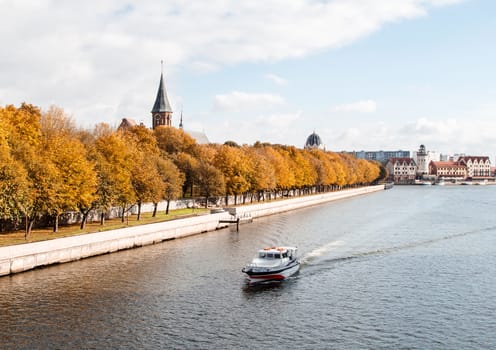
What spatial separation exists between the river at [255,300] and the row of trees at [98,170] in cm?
1029

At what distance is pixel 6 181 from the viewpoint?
59750mm

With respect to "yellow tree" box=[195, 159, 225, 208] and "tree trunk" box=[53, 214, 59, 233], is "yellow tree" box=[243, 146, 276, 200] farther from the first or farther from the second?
"tree trunk" box=[53, 214, 59, 233]

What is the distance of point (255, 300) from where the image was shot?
4722cm

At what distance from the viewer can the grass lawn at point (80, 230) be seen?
63125mm

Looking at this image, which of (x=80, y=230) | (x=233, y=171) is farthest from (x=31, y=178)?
(x=233, y=171)

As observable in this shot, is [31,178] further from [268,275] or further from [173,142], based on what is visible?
[173,142]

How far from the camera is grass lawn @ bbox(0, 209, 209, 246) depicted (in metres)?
63.1

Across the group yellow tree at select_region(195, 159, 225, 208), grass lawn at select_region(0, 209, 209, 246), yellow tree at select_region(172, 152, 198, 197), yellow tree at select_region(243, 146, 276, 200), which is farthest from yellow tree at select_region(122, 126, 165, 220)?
yellow tree at select_region(243, 146, 276, 200)

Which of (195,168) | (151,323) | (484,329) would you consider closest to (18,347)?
(151,323)

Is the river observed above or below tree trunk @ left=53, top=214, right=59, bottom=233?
below

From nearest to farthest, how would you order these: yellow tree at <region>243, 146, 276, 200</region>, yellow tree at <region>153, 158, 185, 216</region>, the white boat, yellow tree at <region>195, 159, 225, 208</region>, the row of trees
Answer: the white boat
the row of trees
yellow tree at <region>153, 158, 185, 216</region>
yellow tree at <region>195, 159, 225, 208</region>
yellow tree at <region>243, 146, 276, 200</region>

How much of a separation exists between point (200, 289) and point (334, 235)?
3925 cm

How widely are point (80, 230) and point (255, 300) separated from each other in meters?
34.1

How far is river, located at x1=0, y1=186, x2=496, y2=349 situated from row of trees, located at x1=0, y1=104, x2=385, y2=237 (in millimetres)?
10290
